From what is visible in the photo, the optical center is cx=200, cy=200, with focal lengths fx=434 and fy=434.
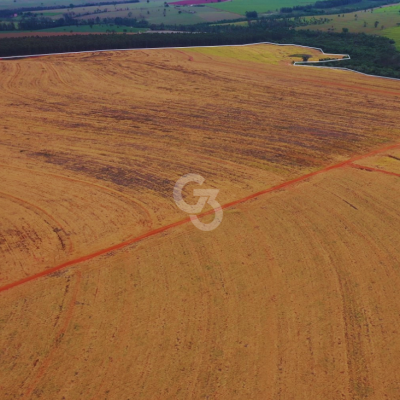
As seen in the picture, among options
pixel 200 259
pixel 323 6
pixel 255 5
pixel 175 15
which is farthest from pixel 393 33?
pixel 255 5

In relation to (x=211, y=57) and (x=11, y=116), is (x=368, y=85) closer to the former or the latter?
(x=211, y=57)

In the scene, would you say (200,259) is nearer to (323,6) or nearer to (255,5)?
(255,5)

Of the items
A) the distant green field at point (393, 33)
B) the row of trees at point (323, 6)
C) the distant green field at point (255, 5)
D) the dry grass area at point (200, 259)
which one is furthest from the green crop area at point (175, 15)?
the dry grass area at point (200, 259)

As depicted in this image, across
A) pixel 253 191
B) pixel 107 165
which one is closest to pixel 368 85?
pixel 253 191

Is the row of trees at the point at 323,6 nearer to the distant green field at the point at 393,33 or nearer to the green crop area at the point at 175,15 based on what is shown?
the green crop area at the point at 175,15

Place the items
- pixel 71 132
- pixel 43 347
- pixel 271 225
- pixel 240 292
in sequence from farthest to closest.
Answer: pixel 71 132, pixel 271 225, pixel 240 292, pixel 43 347

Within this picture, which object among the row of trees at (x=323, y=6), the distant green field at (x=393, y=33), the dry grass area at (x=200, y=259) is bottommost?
the dry grass area at (x=200, y=259)

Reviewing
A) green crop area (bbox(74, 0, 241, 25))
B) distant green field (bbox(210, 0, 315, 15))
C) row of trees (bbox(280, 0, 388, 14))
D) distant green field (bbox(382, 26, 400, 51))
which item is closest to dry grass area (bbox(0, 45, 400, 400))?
distant green field (bbox(382, 26, 400, 51))
